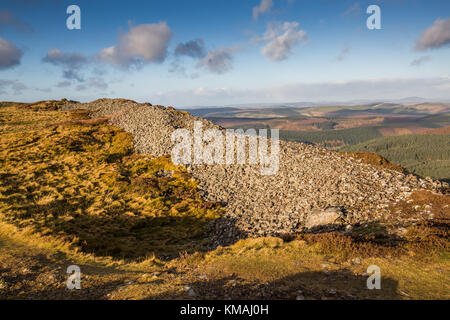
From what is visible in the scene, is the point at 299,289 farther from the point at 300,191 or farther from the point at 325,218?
the point at 300,191

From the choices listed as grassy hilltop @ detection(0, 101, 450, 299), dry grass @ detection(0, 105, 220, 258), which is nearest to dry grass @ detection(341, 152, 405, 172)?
grassy hilltop @ detection(0, 101, 450, 299)

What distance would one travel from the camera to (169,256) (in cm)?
1725

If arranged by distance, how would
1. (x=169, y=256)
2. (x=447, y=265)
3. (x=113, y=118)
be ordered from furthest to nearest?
(x=113, y=118)
(x=169, y=256)
(x=447, y=265)

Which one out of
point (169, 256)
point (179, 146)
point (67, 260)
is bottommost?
point (169, 256)

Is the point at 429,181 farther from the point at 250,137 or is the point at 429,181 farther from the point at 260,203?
the point at 250,137

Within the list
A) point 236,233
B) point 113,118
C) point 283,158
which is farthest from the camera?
point 113,118

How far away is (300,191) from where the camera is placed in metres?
23.4

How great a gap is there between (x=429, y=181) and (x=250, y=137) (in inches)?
818

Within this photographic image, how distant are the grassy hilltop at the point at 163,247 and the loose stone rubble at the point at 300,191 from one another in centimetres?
144

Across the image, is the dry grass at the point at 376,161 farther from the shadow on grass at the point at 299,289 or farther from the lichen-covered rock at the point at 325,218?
the shadow on grass at the point at 299,289

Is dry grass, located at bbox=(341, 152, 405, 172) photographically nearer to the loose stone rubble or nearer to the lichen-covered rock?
the loose stone rubble

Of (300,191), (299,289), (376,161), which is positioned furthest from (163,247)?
(376,161)

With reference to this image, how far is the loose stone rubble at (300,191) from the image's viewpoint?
19.1 m
